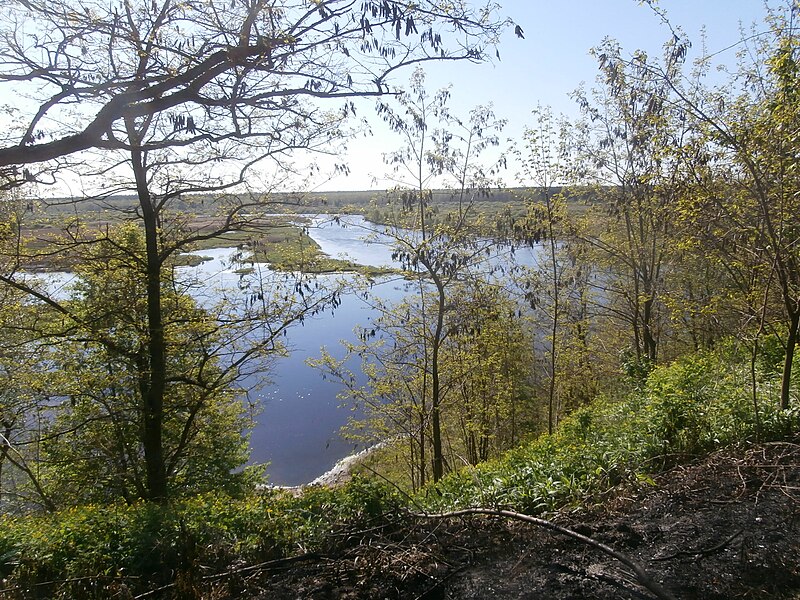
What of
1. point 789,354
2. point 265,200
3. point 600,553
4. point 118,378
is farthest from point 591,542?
point 118,378

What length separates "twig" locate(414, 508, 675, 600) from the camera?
2.70m

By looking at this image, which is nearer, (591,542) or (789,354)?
(591,542)

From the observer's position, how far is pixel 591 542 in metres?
3.19

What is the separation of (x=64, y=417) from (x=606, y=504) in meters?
13.4

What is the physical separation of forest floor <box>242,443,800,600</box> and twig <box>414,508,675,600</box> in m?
0.05

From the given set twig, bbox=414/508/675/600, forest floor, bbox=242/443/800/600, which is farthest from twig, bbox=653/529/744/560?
twig, bbox=414/508/675/600

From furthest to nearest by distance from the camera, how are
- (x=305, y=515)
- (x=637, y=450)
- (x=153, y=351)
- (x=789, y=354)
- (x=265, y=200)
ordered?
1. (x=265, y=200)
2. (x=153, y=351)
3. (x=637, y=450)
4. (x=789, y=354)
5. (x=305, y=515)

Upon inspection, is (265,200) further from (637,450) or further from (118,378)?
(637,450)

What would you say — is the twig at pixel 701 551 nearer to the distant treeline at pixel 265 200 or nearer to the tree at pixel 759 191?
the tree at pixel 759 191

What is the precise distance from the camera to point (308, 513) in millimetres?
4305

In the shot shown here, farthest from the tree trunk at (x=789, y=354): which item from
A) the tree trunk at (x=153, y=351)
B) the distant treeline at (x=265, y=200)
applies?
the tree trunk at (x=153, y=351)

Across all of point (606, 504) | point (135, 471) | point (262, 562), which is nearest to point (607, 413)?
point (606, 504)

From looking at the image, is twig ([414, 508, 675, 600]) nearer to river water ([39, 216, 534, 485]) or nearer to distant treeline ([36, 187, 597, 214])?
distant treeline ([36, 187, 597, 214])

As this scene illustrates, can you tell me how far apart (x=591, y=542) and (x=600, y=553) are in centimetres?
11
